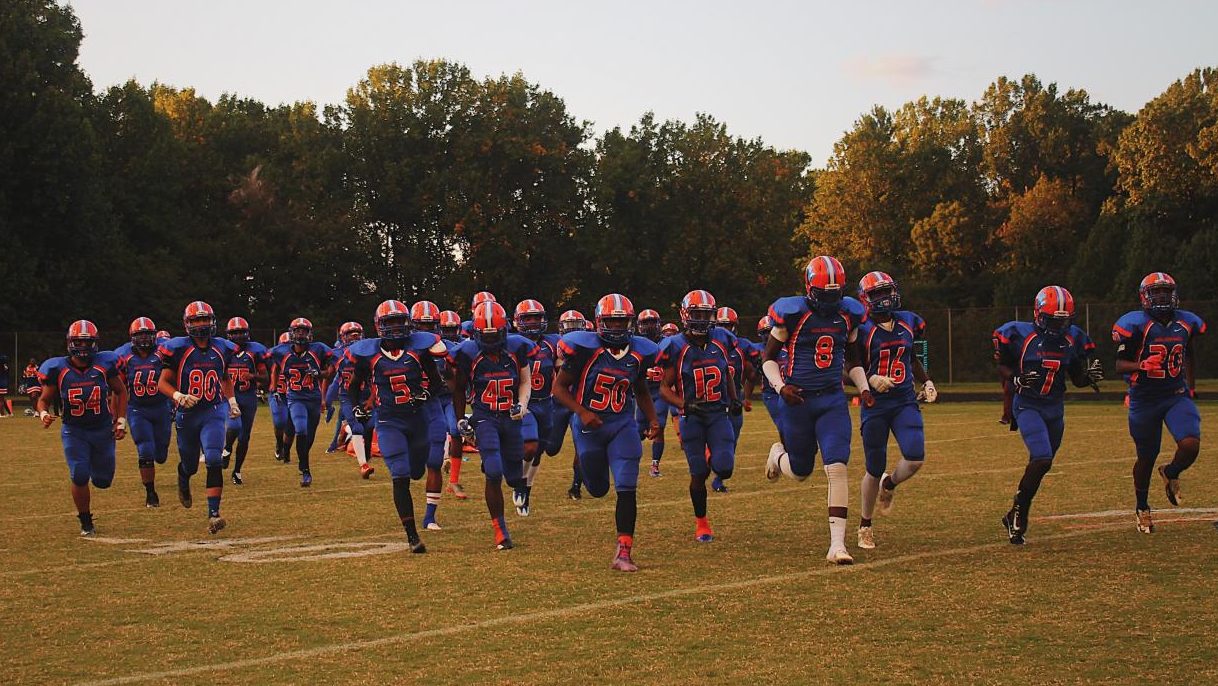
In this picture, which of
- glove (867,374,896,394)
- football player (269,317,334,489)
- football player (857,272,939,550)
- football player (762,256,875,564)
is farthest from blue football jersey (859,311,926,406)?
football player (269,317,334,489)

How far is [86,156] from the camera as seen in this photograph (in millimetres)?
51781

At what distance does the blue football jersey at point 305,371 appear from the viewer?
1847 cm

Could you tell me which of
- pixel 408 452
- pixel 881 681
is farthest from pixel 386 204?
pixel 881 681

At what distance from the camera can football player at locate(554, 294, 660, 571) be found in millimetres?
10508

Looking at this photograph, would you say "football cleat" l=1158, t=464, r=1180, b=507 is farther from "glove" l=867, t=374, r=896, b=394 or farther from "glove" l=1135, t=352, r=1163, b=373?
"glove" l=867, t=374, r=896, b=394

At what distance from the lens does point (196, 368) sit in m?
13.7

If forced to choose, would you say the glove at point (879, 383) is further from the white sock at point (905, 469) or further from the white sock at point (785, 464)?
the white sock at point (785, 464)

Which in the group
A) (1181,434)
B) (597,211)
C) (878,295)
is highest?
(597,211)

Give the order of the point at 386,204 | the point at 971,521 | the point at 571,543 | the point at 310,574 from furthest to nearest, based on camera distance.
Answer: the point at 386,204 < the point at 971,521 < the point at 571,543 < the point at 310,574

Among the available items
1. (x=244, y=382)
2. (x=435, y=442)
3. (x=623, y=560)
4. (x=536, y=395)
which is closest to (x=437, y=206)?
(x=244, y=382)

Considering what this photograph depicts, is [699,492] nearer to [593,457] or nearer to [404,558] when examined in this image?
[593,457]

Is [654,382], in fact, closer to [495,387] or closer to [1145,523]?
[495,387]

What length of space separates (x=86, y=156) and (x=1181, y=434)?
1855 inches

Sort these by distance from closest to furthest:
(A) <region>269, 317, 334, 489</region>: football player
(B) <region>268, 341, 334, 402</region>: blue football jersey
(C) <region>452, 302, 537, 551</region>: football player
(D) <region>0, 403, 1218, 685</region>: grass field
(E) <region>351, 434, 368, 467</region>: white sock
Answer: (D) <region>0, 403, 1218, 685</region>: grass field, (C) <region>452, 302, 537, 551</region>: football player, (E) <region>351, 434, 368, 467</region>: white sock, (A) <region>269, 317, 334, 489</region>: football player, (B) <region>268, 341, 334, 402</region>: blue football jersey
